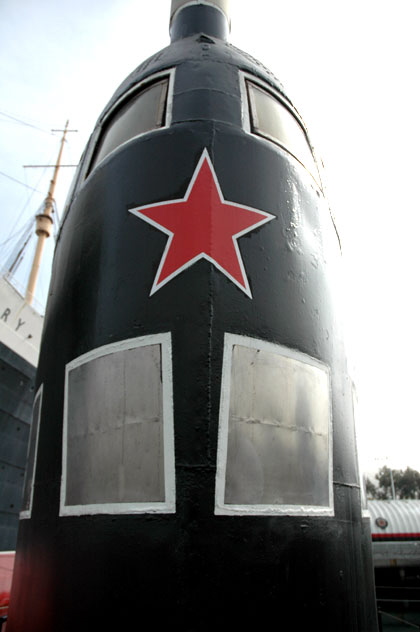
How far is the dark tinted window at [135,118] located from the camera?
11.3 ft

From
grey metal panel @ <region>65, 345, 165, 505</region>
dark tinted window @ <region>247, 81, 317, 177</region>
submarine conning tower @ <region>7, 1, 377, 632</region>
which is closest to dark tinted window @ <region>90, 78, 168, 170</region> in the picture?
submarine conning tower @ <region>7, 1, 377, 632</region>

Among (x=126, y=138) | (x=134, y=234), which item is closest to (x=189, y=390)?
(x=134, y=234)

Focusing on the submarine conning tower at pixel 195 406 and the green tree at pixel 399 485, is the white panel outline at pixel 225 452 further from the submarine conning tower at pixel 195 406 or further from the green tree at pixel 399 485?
the green tree at pixel 399 485

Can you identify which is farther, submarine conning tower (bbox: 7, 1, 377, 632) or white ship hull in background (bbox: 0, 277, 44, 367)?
white ship hull in background (bbox: 0, 277, 44, 367)

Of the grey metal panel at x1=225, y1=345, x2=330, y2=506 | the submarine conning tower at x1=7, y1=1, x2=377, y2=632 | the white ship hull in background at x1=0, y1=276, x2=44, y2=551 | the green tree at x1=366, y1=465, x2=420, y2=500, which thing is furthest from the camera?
the green tree at x1=366, y1=465, x2=420, y2=500

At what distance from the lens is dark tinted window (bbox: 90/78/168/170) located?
3436 millimetres

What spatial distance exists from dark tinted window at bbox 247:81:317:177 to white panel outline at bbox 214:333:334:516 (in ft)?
5.85

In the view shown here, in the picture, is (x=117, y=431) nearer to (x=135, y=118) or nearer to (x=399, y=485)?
(x=135, y=118)

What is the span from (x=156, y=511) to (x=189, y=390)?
1.92 ft

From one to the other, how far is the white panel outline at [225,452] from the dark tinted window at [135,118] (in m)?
1.94

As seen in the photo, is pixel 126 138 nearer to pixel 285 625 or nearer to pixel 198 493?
pixel 198 493

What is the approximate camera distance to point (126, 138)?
346cm

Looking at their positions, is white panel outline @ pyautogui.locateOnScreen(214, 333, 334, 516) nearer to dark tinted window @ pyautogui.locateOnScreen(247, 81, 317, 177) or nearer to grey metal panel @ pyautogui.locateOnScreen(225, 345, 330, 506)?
grey metal panel @ pyautogui.locateOnScreen(225, 345, 330, 506)

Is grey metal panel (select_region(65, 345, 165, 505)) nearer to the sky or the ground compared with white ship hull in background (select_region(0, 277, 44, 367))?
nearer to the ground
